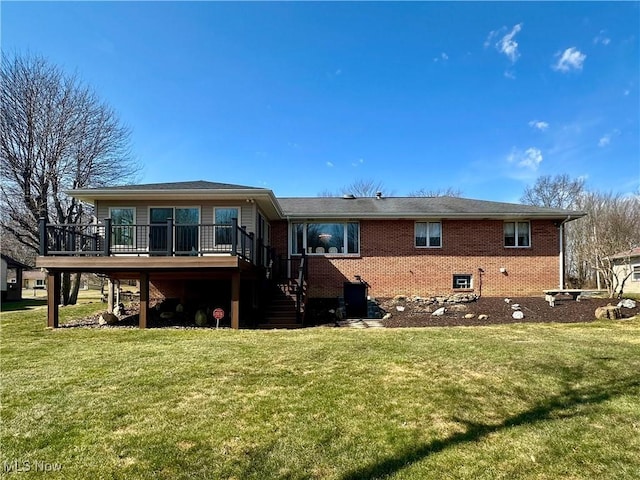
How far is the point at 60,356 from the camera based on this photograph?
6.45 metres

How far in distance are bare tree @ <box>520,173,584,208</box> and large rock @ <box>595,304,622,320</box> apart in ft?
75.1

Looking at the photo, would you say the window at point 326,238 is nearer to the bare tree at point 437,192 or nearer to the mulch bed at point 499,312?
the mulch bed at point 499,312

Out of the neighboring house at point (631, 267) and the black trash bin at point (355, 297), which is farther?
the neighboring house at point (631, 267)

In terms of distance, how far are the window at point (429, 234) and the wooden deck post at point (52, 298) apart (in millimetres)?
11437

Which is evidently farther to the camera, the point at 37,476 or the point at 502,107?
the point at 502,107

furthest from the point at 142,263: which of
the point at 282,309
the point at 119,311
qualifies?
the point at 282,309

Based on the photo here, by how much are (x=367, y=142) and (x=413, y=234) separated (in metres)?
10.6

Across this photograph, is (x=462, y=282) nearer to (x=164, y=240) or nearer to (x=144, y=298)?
(x=164, y=240)

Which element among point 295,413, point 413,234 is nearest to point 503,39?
point 413,234

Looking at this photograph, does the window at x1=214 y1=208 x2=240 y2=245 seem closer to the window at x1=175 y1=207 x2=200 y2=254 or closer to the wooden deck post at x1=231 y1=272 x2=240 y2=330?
the window at x1=175 y1=207 x2=200 y2=254

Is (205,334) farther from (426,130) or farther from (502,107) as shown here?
(426,130)

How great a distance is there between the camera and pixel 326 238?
1460cm

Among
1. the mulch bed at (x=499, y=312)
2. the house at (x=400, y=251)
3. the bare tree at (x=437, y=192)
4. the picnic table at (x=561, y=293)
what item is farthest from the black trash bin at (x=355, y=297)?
the bare tree at (x=437, y=192)

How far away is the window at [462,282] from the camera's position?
1429cm
